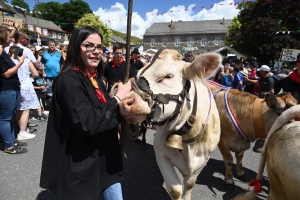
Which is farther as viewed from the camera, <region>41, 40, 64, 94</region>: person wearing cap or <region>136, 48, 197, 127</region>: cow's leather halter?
<region>41, 40, 64, 94</region>: person wearing cap

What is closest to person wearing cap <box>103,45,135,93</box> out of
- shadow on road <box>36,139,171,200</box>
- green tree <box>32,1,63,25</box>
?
shadow on road <box>36,139,171,200</box>

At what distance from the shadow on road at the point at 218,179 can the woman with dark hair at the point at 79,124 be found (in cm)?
221

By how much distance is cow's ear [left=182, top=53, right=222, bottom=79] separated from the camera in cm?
184

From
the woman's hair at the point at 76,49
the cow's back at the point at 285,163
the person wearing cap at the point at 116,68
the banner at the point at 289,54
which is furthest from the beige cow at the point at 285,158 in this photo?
the banner at the point at 289,54

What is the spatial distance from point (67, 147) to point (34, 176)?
7.47ft

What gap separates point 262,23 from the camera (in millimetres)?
24016

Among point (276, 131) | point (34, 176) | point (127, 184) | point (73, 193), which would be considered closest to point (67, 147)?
point (73, 193)

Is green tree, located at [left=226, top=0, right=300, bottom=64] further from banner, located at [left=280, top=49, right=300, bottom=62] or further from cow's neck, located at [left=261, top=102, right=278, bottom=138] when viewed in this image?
cow's neck, located at [left=261, top=102, right=278, bottom=138]

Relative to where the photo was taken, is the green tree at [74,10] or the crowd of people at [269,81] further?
the green tree at [74,10]

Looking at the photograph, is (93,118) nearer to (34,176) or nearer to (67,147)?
(67,147)

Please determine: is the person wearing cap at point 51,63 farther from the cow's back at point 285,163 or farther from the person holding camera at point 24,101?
the cow's back at point 285,163

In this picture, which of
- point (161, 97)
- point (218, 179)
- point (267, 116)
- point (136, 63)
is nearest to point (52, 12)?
point (136, 63)

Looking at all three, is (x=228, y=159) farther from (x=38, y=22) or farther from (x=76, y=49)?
(x=38, y=22)

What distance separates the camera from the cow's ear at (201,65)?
1.84 meters
